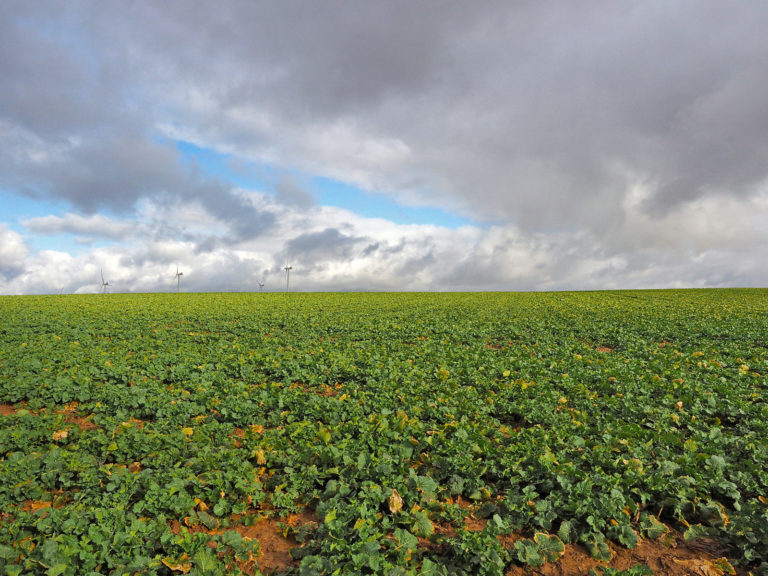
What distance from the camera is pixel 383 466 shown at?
6.49m

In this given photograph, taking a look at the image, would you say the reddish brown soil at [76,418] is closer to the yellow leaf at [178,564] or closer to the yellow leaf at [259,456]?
the yellow leaf at [259,456]

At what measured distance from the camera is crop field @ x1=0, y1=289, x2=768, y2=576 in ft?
16.3

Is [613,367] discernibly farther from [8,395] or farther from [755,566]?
[8,395]

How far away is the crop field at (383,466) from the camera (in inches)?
196

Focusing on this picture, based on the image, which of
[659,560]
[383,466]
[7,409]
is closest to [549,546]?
[659,560]

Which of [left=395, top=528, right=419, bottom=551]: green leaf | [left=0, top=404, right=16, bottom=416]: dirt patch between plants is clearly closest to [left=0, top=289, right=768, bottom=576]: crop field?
[left=395, top=528, right=419, bottom=551]: green leaf

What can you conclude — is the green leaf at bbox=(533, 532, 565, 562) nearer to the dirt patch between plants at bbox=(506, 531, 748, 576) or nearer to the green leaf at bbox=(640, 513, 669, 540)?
the dirt patch between plants at bbox=(506, 531, 748, 576)

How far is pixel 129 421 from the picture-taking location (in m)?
9.06

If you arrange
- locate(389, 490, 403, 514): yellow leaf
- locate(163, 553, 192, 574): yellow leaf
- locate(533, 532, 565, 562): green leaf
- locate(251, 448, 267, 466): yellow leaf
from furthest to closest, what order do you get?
1. locate(251, 448, 267, 466): yellow leaf
2. locate(389, 490, 403, 514): yellow leaf
3. locate(533, 532, 565, 562): green leaf
4. locate(163, 553, 192, 574): yellow leaf

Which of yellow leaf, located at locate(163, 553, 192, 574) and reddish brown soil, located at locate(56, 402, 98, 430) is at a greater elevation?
reddish brown soil, located at locate(56, 402, 98, 430)

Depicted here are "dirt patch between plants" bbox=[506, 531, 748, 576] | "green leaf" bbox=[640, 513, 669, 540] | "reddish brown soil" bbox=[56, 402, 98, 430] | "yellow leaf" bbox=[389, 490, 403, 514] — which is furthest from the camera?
"reddish brown soil" bbox=[56, 402, 98, 430]

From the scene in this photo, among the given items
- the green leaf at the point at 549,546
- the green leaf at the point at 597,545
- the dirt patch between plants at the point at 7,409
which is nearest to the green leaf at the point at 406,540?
the green leaf at the point at 549,546

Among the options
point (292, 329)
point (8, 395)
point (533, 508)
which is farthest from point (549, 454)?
point (292, 329)

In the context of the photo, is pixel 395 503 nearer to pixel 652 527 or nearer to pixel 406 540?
pixel 406 540
